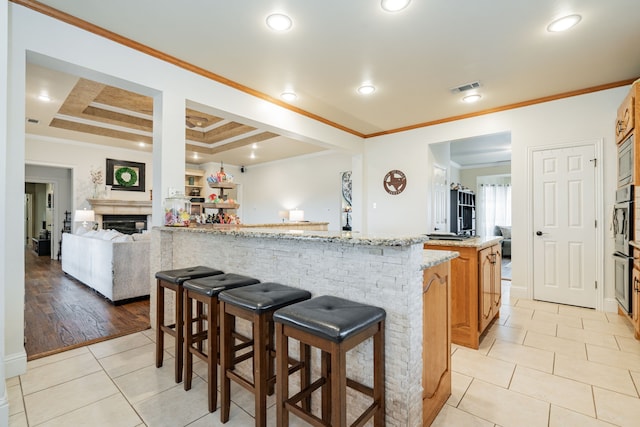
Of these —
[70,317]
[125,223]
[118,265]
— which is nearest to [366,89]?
[118,265]

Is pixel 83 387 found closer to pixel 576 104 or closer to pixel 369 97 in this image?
pixel 369 97

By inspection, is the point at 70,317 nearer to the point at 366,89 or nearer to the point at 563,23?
the point at 366,89

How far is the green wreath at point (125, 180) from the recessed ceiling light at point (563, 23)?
7.98m

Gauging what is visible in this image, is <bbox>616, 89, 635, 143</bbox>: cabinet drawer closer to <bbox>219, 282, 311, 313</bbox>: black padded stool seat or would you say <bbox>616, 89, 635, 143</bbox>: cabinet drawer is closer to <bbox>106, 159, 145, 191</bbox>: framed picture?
<bbox>219, 282, 311, 313</bbox>: black padded stool seat

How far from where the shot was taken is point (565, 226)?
3.77 m

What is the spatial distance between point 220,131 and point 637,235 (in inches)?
240

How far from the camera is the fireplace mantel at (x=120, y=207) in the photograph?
6633mm

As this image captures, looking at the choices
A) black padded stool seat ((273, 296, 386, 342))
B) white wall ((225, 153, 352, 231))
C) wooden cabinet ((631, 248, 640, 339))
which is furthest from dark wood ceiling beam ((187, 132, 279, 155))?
wooden cabinet ((631, 248, 640, 339))

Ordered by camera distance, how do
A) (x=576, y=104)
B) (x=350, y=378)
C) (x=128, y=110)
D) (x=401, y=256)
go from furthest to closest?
(x=128, y=110), (x=576, y=104), (x=350, y=378), (x=401, y=256)

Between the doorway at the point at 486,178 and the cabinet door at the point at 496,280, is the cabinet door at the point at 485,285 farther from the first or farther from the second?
the doorway at the point at 486,178

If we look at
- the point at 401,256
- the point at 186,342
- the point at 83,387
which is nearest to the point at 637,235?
the point at 401,256

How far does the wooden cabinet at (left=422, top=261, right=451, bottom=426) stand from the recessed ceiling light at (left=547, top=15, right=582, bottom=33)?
7.13ft

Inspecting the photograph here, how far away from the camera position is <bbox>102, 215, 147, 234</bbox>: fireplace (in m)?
6.88

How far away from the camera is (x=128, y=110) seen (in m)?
4.89
